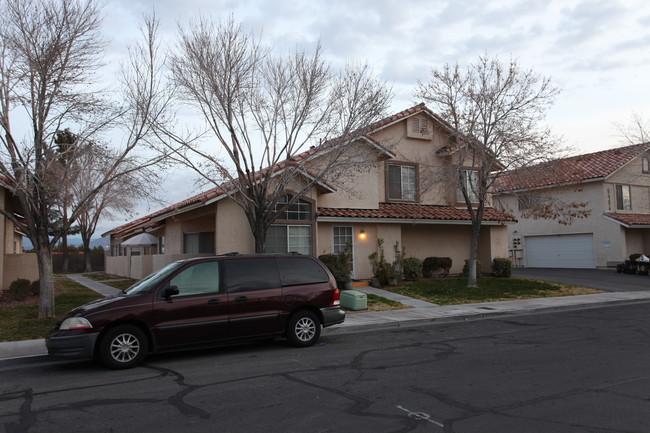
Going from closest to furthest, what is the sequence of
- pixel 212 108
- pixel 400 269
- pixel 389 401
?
pixel 389 401, pixel 212 108, pixel 400 269

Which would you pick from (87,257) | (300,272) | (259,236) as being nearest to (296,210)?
(259,236)

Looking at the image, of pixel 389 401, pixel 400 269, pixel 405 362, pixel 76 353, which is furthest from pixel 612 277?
pixel 76 353

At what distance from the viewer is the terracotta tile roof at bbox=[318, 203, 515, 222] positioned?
1855cm

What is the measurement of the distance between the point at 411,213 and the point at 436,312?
7.00 meters

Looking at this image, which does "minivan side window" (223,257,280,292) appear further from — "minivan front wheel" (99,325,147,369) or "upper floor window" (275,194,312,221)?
"upper floor window" (275,194,312,221)

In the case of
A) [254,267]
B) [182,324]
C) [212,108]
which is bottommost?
[182,324]

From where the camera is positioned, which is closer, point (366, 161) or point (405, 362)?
point (405, 362)

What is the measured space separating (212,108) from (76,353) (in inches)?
320

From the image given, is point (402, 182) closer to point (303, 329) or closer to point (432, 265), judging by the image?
A: point (432, 265)

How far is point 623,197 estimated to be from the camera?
2966 cm

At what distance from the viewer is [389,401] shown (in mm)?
6012

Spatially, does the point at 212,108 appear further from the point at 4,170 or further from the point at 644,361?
the point at 644,361

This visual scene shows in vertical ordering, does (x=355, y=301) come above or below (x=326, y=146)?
below

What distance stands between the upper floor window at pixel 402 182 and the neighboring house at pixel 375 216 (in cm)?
4
